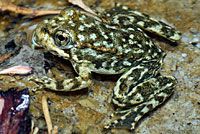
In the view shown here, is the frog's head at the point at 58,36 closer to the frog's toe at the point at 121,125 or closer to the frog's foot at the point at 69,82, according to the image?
the frog's foot at the point at 69,82

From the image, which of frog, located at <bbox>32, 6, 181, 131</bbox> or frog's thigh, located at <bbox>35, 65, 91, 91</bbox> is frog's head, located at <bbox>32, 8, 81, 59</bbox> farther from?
frog's thigh, located at <bbox>35, 65, 91, 91</bbox>

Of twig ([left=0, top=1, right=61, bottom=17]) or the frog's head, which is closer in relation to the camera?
the frog's head

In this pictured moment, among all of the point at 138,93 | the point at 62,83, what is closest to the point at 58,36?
the point at 62,83

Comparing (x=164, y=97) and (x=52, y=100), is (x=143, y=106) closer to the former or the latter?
(x=164, y=97)

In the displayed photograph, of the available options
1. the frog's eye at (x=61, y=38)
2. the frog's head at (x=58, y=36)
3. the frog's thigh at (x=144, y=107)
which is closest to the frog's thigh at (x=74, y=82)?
the frog's head at (x=58, y=36)

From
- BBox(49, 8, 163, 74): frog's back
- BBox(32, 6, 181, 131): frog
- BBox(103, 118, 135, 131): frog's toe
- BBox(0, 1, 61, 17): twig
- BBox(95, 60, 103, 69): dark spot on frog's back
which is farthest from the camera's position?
BBox(0, 1, 61, 17): twig

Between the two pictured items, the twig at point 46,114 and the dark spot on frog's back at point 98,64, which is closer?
the twig at point 46,114

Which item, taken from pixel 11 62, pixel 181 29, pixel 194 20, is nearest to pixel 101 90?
pixel 11 62

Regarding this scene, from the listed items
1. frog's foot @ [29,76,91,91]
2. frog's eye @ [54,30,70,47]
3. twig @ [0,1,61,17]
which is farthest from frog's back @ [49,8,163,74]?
twig @ [0,1,61,17]

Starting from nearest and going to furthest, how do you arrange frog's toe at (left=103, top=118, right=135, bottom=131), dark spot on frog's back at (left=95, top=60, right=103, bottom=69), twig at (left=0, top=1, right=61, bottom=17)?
frog's toe at (left=103, top=118, right=135, bottom=131)
dark spot on frog's back at (left=95, top=60, right=103, bottom=69)
twig at (left=0, top=1, right=61, bottom=17)
